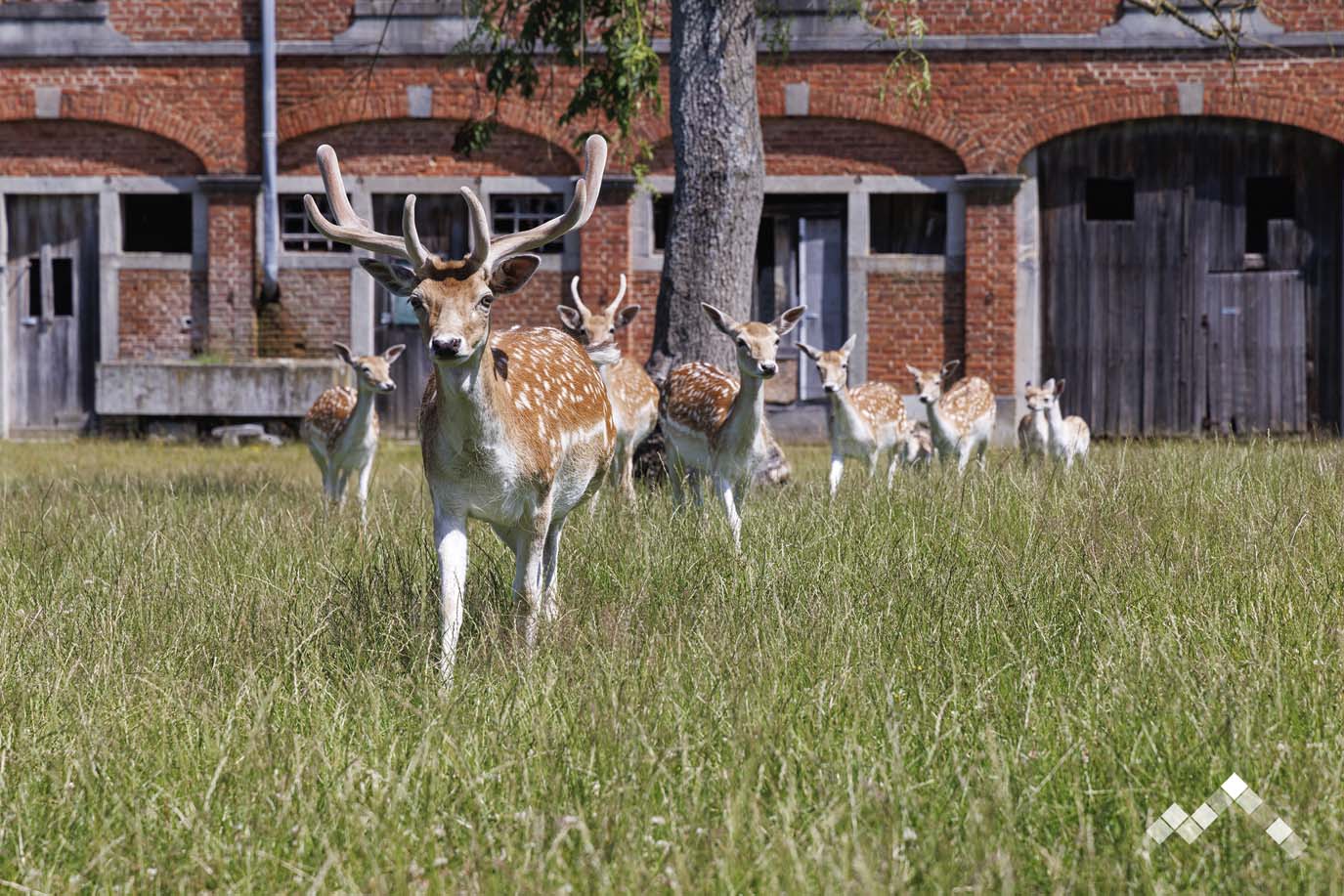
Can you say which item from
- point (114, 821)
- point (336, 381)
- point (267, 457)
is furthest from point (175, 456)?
point (114, 821)

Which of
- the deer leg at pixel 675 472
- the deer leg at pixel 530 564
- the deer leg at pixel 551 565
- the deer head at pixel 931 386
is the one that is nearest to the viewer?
the deer leg at pixel 530 564

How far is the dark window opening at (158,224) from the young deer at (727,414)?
11.0 meters

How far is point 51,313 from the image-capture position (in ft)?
63.9

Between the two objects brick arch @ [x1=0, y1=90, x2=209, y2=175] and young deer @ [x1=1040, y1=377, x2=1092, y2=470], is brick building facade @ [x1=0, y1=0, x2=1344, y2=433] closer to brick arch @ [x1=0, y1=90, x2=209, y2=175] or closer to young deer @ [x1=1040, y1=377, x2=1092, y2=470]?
brick arch @ [x1=0, y1=90, x2=209, y2=175]

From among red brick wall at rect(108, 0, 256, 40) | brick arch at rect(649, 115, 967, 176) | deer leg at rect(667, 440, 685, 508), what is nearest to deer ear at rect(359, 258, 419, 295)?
deer leg at rect(667, 440, 685, 508)

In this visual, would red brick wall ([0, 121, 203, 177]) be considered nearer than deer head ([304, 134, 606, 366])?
No

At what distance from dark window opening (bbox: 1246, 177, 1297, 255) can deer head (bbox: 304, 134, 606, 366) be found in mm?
14235

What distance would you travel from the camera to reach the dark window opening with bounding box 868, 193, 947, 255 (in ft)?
60.3

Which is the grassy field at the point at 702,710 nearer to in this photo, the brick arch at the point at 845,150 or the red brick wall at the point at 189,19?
the brick arch at the point at 845,150

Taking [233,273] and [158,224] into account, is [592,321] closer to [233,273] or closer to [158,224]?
[233,273]

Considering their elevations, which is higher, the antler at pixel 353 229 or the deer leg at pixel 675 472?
the antler at pixel 353 229

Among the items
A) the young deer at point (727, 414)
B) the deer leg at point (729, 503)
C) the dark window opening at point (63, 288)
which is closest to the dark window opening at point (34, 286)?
the dark window opening at point (63, 288)

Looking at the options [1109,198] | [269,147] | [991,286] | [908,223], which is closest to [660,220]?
[908,223]

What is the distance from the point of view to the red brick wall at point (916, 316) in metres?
18.4
